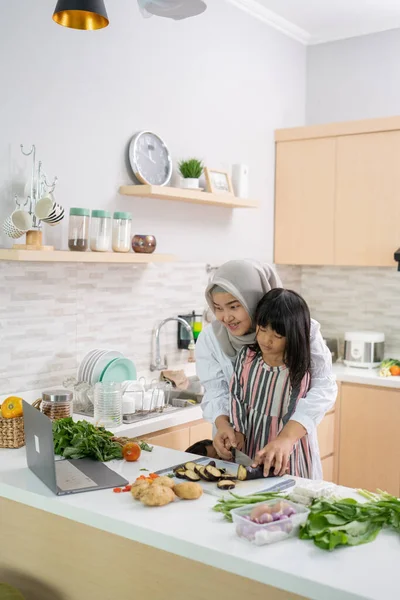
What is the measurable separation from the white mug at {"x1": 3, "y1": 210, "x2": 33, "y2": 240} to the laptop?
871 mm

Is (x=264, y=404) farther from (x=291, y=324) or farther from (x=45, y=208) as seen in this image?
(x=45, y=208)

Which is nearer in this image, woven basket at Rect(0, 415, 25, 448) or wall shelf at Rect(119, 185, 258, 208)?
woven basket at Rect(0, 415, 25, 448)

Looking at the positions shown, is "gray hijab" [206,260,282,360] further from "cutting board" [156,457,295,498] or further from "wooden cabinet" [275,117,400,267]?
"wooden cabinet" [275,117,400,267]

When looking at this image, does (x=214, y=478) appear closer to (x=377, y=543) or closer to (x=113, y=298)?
(x=377, y=543)

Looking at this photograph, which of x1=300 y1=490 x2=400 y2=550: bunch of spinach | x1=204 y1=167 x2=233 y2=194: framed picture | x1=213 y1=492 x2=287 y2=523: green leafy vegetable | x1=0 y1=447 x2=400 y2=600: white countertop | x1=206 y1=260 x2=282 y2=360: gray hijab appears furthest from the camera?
x1=204 y1=167 x2=233 y2=194: framed picture

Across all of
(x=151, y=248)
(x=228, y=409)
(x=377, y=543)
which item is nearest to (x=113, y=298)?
(x=151, y=248)

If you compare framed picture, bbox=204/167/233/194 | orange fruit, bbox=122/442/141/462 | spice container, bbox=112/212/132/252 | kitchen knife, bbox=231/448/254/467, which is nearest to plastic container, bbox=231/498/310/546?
orange fruit, bbox=122/442/141/462

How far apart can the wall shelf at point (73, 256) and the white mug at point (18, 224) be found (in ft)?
0.31

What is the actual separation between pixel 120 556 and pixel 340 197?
3.08 metres

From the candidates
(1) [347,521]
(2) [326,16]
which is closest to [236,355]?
(1) [347,521]

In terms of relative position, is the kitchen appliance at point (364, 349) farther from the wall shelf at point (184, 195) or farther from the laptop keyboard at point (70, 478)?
the laptop keyboard at point (70, 478)

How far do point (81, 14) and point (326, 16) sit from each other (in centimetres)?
265

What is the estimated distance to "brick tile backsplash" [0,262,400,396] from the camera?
118 inches

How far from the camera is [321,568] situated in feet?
4.65
